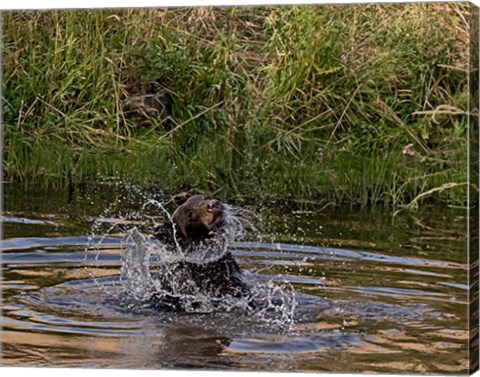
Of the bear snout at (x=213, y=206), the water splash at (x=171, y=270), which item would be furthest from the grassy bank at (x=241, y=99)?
the water splash at (x=171, y=270)

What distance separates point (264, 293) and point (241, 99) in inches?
36.1

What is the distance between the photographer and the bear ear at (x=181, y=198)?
7.09 m

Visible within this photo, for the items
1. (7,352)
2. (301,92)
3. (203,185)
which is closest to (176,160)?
(203,185)

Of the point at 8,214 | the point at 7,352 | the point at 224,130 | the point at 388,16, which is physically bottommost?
the point at 7,352

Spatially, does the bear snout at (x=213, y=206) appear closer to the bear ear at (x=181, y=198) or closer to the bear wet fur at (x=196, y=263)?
the bear wet fur at (x=196, y=263)

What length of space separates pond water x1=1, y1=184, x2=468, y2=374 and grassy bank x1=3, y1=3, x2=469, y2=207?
0.15m

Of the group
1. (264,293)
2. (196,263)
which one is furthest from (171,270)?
(264,293)

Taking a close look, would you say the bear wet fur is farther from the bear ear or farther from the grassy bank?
the grassy bank

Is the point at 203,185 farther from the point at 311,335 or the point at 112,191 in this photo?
the point at 311,335

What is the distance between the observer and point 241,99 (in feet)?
22.9

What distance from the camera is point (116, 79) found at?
7.16m

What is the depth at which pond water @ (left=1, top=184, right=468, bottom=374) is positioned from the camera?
647 cm

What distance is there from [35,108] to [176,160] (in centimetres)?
75

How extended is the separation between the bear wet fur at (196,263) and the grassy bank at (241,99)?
0.35 ft
